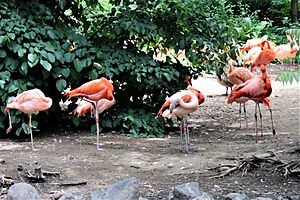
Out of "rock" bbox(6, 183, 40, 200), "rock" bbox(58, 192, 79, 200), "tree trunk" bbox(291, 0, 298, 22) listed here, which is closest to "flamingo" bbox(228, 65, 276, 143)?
"rock" bbox(58, 192, 79, 200)

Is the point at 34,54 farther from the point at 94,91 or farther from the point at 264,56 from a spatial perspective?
the point at 264,56

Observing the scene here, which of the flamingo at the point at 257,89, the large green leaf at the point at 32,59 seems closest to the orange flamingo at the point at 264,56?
the flamingo at the point at 257,89

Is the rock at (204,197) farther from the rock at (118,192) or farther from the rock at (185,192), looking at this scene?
the rock at (118,192)

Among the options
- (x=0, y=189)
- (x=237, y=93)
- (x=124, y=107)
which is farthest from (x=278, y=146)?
(x=0, y=189)

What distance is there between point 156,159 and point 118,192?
1.20m

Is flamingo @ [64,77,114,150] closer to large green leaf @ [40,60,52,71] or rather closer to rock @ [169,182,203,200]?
large green leaf @ [40,60,52,71]

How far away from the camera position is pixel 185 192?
12.2 feet

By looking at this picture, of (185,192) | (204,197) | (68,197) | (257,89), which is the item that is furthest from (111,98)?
(204,197)

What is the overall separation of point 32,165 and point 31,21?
2.05 meters

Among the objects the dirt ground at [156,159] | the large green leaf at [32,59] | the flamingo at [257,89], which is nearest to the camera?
the dirt ground at [156,159]

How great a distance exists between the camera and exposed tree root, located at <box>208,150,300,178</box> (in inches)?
167

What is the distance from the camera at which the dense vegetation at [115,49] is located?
19.6 ft

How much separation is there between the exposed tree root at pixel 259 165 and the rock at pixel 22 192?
1.41m

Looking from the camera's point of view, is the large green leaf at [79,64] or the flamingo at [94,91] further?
the large green leaf at [79,64]
